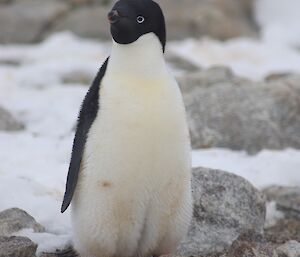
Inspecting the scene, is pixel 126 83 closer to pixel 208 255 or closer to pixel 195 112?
pixel 208 255

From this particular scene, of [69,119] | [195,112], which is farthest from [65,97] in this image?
[195,112]

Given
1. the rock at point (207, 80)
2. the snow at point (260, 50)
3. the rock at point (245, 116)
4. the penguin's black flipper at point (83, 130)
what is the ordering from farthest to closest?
the snow at point (260, 50), the rock at point (207, 80), the rock at point (245, 116), the penguin's black flipper at point (83, 130)

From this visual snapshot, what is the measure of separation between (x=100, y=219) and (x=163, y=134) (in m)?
0.59

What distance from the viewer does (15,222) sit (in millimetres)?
5219

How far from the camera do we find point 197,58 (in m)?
13.1

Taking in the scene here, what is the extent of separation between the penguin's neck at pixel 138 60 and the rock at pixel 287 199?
2.45 meters

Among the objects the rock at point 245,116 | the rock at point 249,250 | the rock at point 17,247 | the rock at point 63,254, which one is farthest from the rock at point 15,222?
the rock at point 245,116

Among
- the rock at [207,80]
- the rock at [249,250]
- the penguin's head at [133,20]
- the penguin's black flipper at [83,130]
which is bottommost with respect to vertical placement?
the rock at [249,250]

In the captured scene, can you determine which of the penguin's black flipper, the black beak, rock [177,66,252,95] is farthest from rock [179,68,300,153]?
the black beak

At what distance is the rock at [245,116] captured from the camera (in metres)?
7.88

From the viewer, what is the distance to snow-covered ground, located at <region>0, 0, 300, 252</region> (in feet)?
19.6

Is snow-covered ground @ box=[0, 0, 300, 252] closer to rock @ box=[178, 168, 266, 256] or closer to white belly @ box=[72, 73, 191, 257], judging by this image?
white belly @ box=[72, 73, 191, 257]

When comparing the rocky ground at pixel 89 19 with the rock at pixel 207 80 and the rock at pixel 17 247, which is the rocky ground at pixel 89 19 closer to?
the rock at pixel 207 80

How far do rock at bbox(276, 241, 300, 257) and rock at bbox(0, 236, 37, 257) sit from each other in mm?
1418
